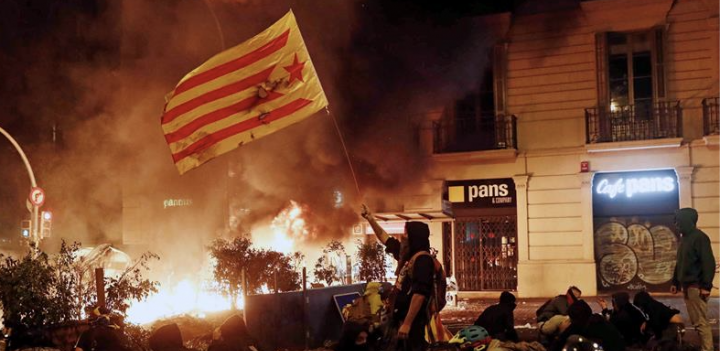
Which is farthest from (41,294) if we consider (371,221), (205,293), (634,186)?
(634,186)

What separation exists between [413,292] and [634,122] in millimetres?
15057

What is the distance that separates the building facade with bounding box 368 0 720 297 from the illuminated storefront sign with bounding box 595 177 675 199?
0.08 feet

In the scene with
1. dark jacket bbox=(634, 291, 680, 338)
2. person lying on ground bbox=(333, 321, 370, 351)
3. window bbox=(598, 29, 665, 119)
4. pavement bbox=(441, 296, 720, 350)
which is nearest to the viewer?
person lying on ground bbox=(333, 321, 370, 351)

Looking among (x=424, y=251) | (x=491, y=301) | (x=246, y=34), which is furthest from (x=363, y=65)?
(x=424, y=251)

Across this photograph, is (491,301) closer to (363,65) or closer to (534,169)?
(534,169)

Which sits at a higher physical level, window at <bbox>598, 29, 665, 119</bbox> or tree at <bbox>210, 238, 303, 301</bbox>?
window at <bbox>598, 29, 665, 119</bbox>

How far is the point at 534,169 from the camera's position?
20.5m

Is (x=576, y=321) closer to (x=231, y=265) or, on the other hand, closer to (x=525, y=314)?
(x=231, y=265)

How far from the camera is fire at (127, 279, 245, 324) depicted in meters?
13.7

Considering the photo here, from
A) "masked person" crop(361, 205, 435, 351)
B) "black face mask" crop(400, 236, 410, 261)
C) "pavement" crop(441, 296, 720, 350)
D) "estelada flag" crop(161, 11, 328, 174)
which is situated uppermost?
"estelada flag" crop(161, 11, 328, 174)

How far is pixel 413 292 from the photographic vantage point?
6.18 meters

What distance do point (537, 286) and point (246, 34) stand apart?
9.74 m

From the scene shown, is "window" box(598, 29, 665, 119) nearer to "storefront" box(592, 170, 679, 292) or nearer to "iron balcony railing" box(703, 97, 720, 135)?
"iron balcony railing" box(703, 97, 720, 135)

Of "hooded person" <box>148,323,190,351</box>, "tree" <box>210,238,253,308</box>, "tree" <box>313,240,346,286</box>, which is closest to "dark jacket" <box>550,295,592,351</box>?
"hooded person" <box>148,323,190,351</box>
